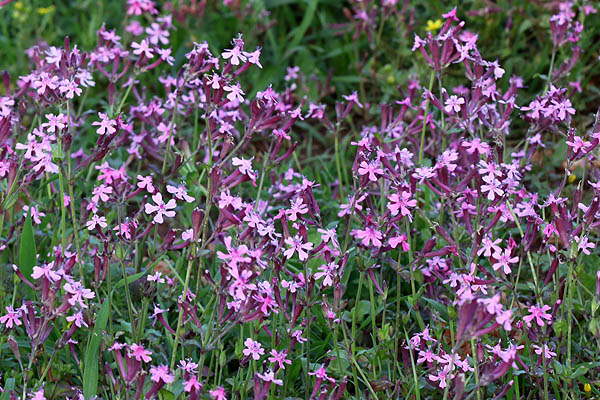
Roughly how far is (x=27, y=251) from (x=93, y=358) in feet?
1.79

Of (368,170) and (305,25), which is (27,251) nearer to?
(368,170)

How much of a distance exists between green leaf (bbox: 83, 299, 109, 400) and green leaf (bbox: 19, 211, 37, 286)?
424mm

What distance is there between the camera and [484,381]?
2133mm

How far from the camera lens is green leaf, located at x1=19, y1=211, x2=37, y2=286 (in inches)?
112

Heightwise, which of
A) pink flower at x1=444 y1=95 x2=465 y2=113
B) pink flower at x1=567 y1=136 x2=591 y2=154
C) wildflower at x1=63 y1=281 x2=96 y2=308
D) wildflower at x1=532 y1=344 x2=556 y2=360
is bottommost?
wildflower at x1=532 y1=344 x2=556 y2=360

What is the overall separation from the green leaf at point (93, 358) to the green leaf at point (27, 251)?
0.42 metres

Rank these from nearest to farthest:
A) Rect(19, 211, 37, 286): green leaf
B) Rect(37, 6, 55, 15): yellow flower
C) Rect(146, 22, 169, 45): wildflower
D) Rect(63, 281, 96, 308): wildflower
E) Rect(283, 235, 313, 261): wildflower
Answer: Rect(63, 281, 96, 308): wildflower
Rect(283, 235, 313, 261): wildflower
Rect(19, 211, 37, 286): green leaf
Rect(146, 22, 169, 45): wildflower
Rect(37, 6, 55, 15): yellow flower

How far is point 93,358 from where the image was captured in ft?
8.28

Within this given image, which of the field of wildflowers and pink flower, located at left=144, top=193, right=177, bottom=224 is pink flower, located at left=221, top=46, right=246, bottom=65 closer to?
the field of wildflowers

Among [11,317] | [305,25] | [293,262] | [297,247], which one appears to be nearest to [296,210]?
[297,247]

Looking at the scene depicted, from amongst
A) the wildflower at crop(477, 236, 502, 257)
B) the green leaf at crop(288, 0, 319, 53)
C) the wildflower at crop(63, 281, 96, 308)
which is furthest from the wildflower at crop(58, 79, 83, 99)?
the green leaf at crop(288, 0, 319, 53)

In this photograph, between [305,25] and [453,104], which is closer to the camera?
[453,104]

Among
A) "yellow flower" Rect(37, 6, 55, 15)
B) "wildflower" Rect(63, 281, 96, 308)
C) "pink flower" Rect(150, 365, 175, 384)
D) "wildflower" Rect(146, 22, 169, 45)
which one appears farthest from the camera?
"yellow flower" Rect(37, 6, 55, 15)

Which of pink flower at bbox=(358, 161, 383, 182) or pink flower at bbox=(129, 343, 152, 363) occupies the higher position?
pink flower at bbox=(358, 161, 383, 182)
